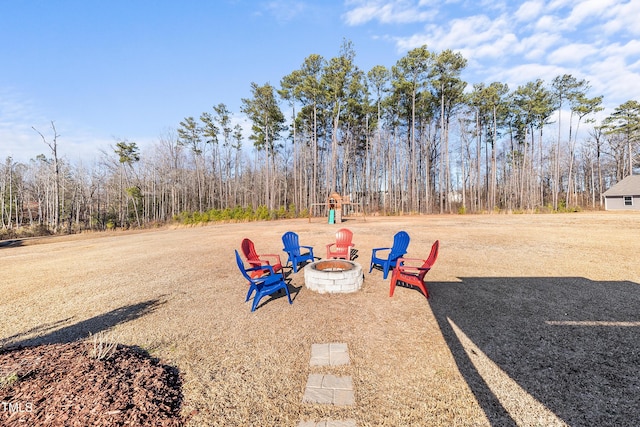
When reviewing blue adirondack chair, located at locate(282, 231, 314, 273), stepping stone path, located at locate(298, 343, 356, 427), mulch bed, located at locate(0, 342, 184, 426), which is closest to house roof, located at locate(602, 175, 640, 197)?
blue adirondack chair, located at locate(282, 231, 314, 273)

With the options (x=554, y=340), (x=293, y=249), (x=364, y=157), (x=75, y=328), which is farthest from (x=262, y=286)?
(x=364, y=157)

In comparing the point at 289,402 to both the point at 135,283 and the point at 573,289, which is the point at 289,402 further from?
the point at 573,289

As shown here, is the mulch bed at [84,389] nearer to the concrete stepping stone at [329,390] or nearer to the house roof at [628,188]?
the concrete stepping stone at [329,390]

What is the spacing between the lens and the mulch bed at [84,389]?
1636 millimetres

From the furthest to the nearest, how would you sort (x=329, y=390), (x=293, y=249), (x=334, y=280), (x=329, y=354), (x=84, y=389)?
(x=293, y=249), (x=334, y=280), (x=329, y=354), (x=329, y=390), (x=84, y=389)

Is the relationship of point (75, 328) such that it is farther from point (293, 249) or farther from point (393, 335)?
point (393, 335)

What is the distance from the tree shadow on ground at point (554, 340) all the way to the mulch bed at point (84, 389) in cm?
252

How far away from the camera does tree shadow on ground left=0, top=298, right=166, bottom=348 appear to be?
300cm

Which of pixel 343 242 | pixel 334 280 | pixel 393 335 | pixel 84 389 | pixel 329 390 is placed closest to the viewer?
pixel 84 389

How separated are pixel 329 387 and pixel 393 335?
1.17m

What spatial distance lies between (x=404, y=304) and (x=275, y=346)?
83.6 inches

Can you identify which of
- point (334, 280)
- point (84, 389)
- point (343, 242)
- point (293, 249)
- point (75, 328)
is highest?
point (343, 242)

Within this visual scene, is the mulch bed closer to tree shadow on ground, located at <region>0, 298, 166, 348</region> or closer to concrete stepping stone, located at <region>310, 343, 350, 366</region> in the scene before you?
tree shadow on ground, located at <region>0, 298, 166, 348</region>

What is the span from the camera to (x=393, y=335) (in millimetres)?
2938
